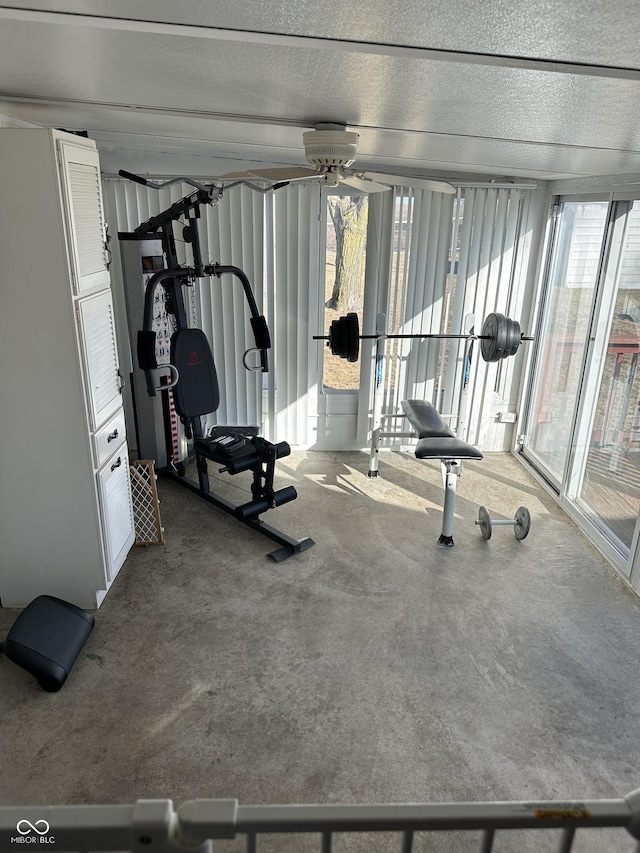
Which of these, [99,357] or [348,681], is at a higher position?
→ [99,357]

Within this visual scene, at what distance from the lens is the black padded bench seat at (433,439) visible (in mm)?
3587

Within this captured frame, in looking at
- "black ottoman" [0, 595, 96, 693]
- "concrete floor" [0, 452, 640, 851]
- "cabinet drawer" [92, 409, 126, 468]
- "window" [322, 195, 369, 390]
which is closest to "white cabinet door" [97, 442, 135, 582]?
"cabinet drawer" [92, 409, 126, 468]

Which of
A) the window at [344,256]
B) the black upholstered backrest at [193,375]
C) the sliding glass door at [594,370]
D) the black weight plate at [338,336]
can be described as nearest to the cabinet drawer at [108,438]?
the black upholstered backrest at [193,375]

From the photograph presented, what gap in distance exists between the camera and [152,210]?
4.53 meters

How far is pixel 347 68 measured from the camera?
118 centimetres

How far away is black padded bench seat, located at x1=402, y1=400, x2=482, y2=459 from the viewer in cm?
359

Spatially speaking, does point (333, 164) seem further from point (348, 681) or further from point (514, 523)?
point (514, 523)

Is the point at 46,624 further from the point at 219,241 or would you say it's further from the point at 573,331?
the point at 573,331

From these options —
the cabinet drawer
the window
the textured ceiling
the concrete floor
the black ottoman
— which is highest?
the textured ceiling

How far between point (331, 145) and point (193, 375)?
82.0 inches

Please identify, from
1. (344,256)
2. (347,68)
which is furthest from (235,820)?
(344,256)

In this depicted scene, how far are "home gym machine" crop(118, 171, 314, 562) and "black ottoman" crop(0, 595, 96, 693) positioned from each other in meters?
1.17

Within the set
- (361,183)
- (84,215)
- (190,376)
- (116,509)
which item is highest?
(361,183)

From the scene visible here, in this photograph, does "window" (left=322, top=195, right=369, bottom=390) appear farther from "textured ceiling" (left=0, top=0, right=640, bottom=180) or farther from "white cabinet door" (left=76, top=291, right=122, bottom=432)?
"textured ceiling" (left=0, top=0, right=640, bottom=180)
